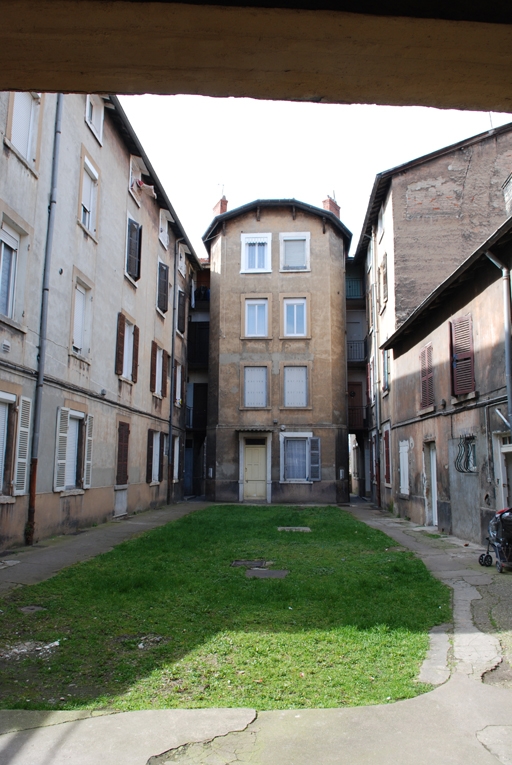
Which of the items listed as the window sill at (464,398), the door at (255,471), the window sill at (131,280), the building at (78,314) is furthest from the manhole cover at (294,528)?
the door at (255,471)

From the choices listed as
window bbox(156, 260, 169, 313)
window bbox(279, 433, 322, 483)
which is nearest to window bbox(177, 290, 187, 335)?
window bbox(156, 260, 169, 313)

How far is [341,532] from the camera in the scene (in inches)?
537

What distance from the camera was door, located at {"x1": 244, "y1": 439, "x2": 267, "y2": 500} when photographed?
24734 millimetres

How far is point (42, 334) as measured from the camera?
39.0 ft

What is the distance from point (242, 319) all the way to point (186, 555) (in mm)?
16183

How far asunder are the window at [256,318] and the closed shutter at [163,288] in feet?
13.4

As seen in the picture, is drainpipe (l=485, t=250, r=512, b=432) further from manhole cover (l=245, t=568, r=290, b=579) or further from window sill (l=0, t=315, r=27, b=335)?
window sill (l=0, t=315, r=27, b=335)

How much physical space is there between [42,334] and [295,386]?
47.3 ft

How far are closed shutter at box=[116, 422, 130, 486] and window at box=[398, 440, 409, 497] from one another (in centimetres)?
807

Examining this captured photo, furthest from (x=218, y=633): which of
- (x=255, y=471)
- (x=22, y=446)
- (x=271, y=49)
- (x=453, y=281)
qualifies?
(x=255, y=471)

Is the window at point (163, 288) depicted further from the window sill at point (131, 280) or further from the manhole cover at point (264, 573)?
the manhole cover at point (264, 573)

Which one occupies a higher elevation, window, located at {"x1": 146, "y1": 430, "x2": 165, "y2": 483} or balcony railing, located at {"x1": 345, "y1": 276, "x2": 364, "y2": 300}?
balcony railing, located at {"x1": 345, "y1": 276, "x2": 364, "y2": 300}

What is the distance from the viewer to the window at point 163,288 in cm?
2173

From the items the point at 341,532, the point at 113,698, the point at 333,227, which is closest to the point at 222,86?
the point at 113,698
